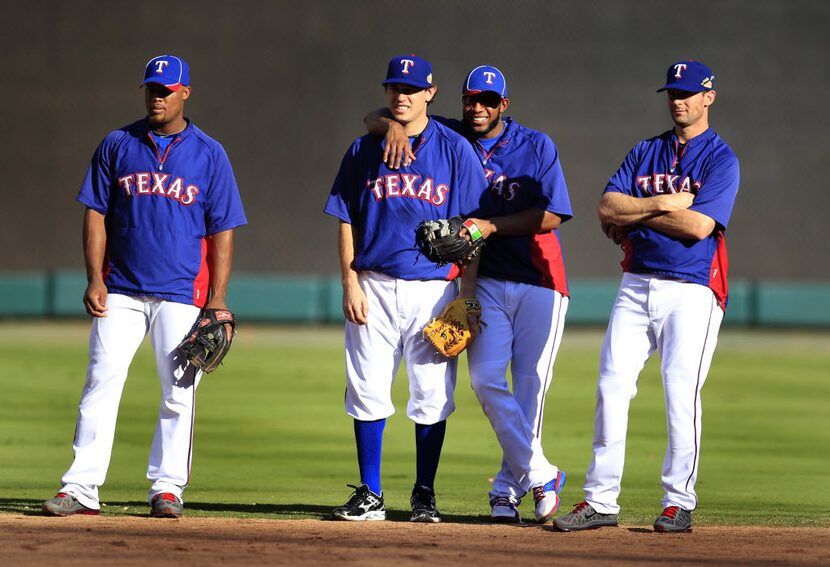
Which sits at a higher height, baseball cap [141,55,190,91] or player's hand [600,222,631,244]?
baseball cap [141,55,190,91]

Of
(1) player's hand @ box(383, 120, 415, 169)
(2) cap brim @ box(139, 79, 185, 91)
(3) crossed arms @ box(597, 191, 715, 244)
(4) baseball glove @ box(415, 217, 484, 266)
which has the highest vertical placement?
(2) cap brim @ box(139, 79, 185, 91)

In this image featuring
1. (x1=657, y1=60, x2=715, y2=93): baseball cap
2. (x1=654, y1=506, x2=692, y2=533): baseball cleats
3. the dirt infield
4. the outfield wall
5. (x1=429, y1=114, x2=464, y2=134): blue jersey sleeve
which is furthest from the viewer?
the outfield wall

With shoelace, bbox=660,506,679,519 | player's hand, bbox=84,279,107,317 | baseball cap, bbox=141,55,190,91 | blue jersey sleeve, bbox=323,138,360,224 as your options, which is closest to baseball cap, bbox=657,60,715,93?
blue jersey sleeve, bbox=323,138,360,224

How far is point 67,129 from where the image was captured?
22219mm

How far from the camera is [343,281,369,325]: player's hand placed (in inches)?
233

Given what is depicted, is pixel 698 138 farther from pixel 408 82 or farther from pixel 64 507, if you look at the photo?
pixel 64 507

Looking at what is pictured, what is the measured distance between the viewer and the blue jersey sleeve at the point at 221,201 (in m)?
6.05

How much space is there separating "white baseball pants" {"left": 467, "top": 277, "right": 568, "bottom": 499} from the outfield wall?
47.6 ft

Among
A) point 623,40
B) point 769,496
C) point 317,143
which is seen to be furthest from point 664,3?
point 769,496

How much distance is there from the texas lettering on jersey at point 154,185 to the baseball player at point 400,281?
→ 72 cm

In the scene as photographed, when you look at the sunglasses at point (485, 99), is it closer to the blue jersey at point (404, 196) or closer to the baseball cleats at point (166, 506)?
the blue jersey at point (404, 196)

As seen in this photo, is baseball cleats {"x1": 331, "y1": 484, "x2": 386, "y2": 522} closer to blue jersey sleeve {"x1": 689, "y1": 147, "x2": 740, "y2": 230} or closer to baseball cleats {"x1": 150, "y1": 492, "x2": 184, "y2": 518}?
baseball cleats {"x1": 150, "y1": 492, "x2": 184, "y2": 518}

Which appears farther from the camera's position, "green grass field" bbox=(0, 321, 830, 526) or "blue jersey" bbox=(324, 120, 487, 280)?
"green grass field" bbox=(0, 321, 830, 526)

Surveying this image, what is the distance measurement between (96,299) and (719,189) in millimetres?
2981
